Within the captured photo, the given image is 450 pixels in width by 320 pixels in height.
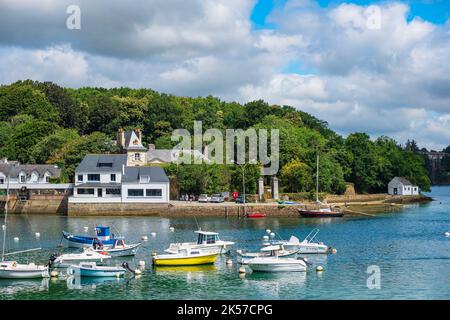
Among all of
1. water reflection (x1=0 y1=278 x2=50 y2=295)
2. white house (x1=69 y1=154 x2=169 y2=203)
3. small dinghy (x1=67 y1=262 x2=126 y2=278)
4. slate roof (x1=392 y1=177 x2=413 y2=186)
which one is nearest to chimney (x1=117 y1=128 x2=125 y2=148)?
white house (x1=69 y1=154 x2=169 y2=203)

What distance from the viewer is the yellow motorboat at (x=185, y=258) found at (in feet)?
128

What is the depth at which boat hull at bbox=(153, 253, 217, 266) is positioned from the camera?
39062 millimetres

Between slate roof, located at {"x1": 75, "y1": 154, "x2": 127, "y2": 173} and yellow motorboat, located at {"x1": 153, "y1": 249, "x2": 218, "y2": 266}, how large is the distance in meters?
36.4

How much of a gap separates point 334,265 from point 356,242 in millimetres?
10732

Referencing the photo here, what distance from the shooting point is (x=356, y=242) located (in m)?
49.9

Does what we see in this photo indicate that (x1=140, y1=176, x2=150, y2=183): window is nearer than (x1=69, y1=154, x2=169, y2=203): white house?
No

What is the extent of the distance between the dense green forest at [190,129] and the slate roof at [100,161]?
260 inches

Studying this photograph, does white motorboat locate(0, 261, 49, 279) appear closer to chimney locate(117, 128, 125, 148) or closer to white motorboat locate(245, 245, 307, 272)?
white motorboat locate(245, 245, 307, 272)

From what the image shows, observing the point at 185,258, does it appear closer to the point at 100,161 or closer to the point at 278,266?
the point at 278,266

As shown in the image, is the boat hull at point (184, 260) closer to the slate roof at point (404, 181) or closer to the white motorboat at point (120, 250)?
the white motorboat at point (120, 250)

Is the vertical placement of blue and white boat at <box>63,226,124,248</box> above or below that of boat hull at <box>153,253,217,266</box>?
above
